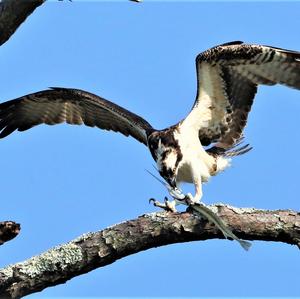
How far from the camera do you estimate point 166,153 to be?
9.05 metres

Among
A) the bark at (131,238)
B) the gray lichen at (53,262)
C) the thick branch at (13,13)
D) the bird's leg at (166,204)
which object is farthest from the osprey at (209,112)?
the thick branch at (13,13)

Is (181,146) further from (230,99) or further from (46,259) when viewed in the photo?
(46,259)

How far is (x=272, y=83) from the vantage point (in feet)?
29.2

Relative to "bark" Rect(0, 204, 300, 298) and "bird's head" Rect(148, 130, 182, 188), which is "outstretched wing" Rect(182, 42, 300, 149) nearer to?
"bird's head" Rect(148, 130, 182, 188)

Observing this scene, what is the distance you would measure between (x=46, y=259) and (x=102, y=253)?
0.46m

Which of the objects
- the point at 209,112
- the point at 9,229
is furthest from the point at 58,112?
the point at 9,229

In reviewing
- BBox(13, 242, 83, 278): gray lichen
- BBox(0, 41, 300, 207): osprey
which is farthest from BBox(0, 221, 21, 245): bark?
BBox(0, 41, 300, 207): osprey

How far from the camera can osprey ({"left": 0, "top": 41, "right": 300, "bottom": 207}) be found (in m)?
8.74

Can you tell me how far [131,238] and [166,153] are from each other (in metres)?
3.01

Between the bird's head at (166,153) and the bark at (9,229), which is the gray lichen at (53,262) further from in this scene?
the bird's head at (166,153)

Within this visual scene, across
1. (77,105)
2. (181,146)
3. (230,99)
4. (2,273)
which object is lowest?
(2,273)

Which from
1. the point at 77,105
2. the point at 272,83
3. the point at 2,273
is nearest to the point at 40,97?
the point at 77,105

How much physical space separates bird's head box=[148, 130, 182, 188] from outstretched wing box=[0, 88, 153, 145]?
108cm

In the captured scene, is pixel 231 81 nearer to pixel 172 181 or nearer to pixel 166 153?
pixel 166 153
